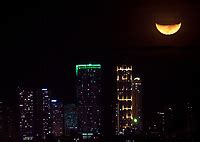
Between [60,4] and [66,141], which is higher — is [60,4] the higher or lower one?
the higher one

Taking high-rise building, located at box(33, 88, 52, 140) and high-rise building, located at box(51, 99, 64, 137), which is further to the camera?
high-rise building, located at box(51, 99, 64, 137)

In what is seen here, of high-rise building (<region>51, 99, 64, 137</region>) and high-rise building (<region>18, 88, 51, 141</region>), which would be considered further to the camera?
high-rise building (<region>51, 99, 64, 137</region>)

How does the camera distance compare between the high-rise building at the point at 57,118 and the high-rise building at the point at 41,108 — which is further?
the high-rise building at the point at 57,118

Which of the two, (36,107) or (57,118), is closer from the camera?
(36,107)

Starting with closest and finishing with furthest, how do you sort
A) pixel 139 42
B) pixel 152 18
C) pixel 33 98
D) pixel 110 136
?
pixel 110 136 → pixel 152 18 → pixel 139 42 → pixel 33 98

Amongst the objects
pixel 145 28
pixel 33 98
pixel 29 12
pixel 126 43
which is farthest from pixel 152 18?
pixel 33 98

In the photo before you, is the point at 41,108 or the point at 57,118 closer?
the point at 41,108

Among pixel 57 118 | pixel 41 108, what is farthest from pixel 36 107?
pixel 57 118

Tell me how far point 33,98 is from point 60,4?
647cm

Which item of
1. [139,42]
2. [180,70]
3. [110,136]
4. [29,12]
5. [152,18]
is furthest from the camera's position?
[180,70]

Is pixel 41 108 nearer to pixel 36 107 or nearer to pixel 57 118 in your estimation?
pixel 36 107

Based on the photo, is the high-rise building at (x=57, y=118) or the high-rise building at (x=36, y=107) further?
the high-rise building at (x=57, y=118)

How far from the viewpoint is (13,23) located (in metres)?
2.85

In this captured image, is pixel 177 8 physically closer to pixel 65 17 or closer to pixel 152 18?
pixel 152 18
